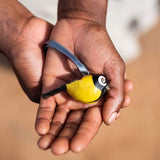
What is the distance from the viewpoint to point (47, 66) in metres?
1.98

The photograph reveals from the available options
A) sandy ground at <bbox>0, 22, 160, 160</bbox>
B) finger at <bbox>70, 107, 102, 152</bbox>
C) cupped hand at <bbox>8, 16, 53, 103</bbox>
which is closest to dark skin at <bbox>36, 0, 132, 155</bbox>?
finger at <bbox>70, 107, 102, 152</bbox>

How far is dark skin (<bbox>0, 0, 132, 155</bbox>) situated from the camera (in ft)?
5.18

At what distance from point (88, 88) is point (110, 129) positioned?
1.58 metres

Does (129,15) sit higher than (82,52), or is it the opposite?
(82,52)

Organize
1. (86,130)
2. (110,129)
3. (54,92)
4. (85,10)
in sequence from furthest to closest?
(110,129), (85,10), (54,92), (86,130)

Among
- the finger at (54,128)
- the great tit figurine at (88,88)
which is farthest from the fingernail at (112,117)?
the finger at (54,128)

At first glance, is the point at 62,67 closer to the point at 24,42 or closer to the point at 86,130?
the point at 24,42

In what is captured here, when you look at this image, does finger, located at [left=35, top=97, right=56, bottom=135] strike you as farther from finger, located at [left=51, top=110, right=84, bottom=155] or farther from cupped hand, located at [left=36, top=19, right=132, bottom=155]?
finger, located at [left=51, top=110, right=84, bottom=155]

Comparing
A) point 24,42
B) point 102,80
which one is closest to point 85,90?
point 102,80

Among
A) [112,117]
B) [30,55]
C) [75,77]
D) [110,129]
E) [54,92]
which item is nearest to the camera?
[112,117]

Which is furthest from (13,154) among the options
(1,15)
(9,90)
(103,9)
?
(103,9)

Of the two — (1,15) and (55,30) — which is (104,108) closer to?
(55,30)

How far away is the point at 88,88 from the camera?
172 cm

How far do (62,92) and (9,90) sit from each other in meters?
1.80
